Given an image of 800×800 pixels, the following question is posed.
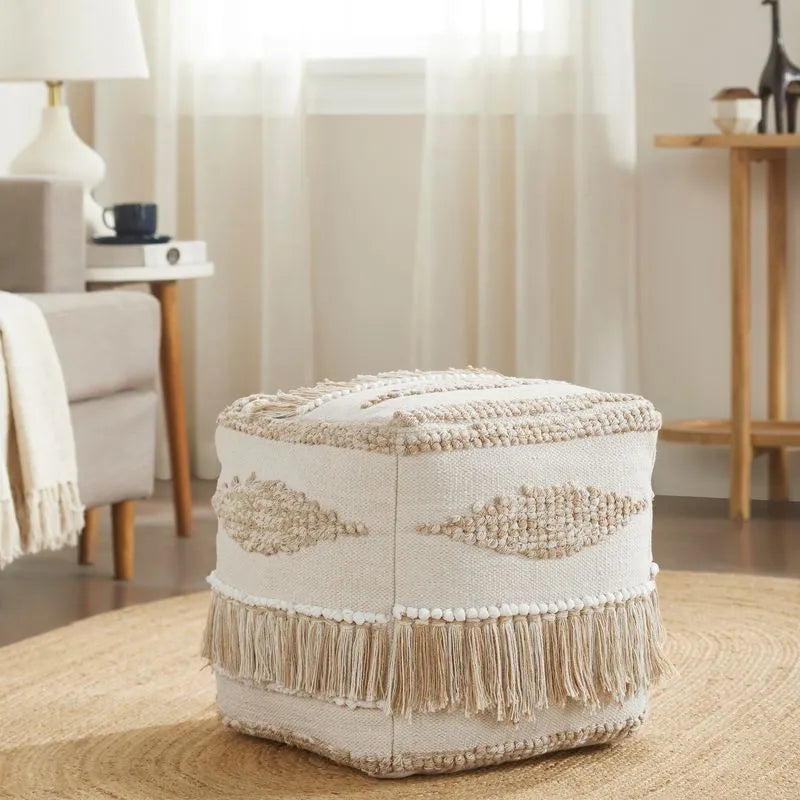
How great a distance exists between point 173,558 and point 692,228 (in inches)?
54.2

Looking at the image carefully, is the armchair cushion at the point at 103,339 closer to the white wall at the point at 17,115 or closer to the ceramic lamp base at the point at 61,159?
the ceramic lamp base at the point at 61,159

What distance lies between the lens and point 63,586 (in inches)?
98.9

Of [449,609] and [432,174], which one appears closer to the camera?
[449,609]

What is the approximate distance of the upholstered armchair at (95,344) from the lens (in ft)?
7.96

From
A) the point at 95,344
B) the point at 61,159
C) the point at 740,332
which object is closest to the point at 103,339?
the point at 95,344

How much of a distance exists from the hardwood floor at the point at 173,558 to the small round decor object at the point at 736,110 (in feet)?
2.53

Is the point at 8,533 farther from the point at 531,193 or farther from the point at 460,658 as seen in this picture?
the point at 531,193

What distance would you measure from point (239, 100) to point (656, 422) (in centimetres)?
219

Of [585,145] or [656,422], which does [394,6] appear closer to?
[585,145]

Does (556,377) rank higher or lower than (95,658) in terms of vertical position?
higher

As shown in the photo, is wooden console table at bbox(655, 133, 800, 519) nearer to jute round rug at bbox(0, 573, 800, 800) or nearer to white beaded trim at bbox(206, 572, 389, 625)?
jute round rug at bbox(0, 573, 800, 800)

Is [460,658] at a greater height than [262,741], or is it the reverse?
[460,658]

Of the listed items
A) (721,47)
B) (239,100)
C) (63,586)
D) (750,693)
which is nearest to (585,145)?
(721,47)

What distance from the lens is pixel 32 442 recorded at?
7.26 feet
